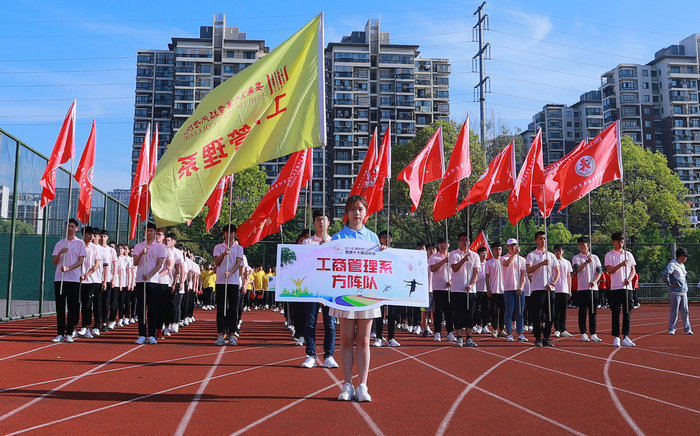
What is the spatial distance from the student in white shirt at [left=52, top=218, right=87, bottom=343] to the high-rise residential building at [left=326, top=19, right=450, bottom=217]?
83228 millimetres

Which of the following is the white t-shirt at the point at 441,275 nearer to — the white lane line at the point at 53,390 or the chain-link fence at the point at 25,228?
the white lane line at the point at 53,390

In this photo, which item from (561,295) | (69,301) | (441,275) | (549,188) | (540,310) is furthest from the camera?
(549,188)

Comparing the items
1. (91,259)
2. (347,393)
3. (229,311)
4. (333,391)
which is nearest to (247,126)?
(333,391)

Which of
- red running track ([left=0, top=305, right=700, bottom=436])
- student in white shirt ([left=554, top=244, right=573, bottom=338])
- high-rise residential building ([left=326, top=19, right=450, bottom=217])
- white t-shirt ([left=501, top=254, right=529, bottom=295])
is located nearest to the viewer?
red running track ([left=0, top=305, right=700, bottom=436])

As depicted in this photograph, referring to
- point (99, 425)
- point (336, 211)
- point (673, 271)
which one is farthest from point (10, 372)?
point (336, 211)

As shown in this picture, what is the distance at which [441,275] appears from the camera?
12.5 meters

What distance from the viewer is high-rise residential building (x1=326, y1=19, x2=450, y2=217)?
9762 centimetres

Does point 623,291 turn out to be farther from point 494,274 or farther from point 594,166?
point 494,274

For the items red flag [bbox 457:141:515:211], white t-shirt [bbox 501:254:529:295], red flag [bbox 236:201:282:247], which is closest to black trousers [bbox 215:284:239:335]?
red flag [bbox 236:201:282:247]

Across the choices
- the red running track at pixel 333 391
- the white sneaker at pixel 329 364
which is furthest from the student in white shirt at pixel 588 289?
the white sneaker at pixel 329 364

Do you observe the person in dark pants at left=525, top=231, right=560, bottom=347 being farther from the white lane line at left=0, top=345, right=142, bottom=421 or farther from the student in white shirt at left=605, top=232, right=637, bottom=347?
the white lane line at left=0, top=345, right=142, bottom=421

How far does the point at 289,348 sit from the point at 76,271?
4162 mm

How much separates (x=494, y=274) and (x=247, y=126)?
28.8 feet

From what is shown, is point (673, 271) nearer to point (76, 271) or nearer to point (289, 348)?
point (289, 348)
